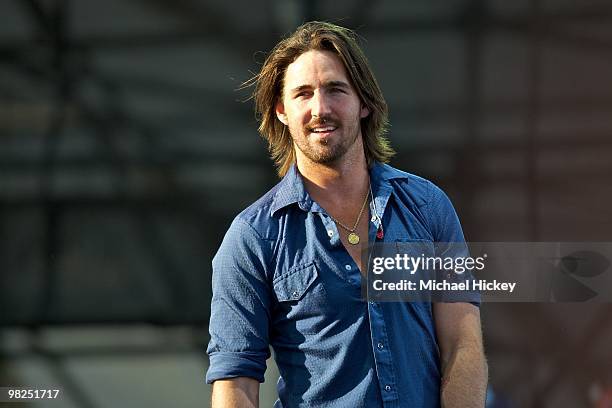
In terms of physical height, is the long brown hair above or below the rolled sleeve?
above

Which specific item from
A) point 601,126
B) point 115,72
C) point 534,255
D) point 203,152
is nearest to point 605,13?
point 601,126

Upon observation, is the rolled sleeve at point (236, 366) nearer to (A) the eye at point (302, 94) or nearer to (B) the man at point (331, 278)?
(B) the man at point (331, 278)

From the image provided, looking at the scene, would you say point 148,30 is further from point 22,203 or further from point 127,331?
point 127,331

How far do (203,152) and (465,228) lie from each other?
700 mm

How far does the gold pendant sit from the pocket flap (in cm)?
10

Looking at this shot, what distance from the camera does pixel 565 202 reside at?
2.42m

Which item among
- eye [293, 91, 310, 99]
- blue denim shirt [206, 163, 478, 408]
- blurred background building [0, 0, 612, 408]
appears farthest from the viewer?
blurred background building [0, 0, 612, 408]

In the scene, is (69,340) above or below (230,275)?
above

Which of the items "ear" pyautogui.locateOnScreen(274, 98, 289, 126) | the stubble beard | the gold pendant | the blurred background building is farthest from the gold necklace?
the blurred background building

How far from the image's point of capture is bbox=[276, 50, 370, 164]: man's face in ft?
5.06

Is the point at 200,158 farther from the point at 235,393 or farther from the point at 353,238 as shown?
the point at 235,393

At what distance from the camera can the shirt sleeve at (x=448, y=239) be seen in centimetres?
157

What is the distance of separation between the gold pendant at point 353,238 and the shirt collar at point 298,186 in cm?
8

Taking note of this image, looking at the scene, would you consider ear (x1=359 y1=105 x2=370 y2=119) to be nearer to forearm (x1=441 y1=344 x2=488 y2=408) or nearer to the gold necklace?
the gold necklace
